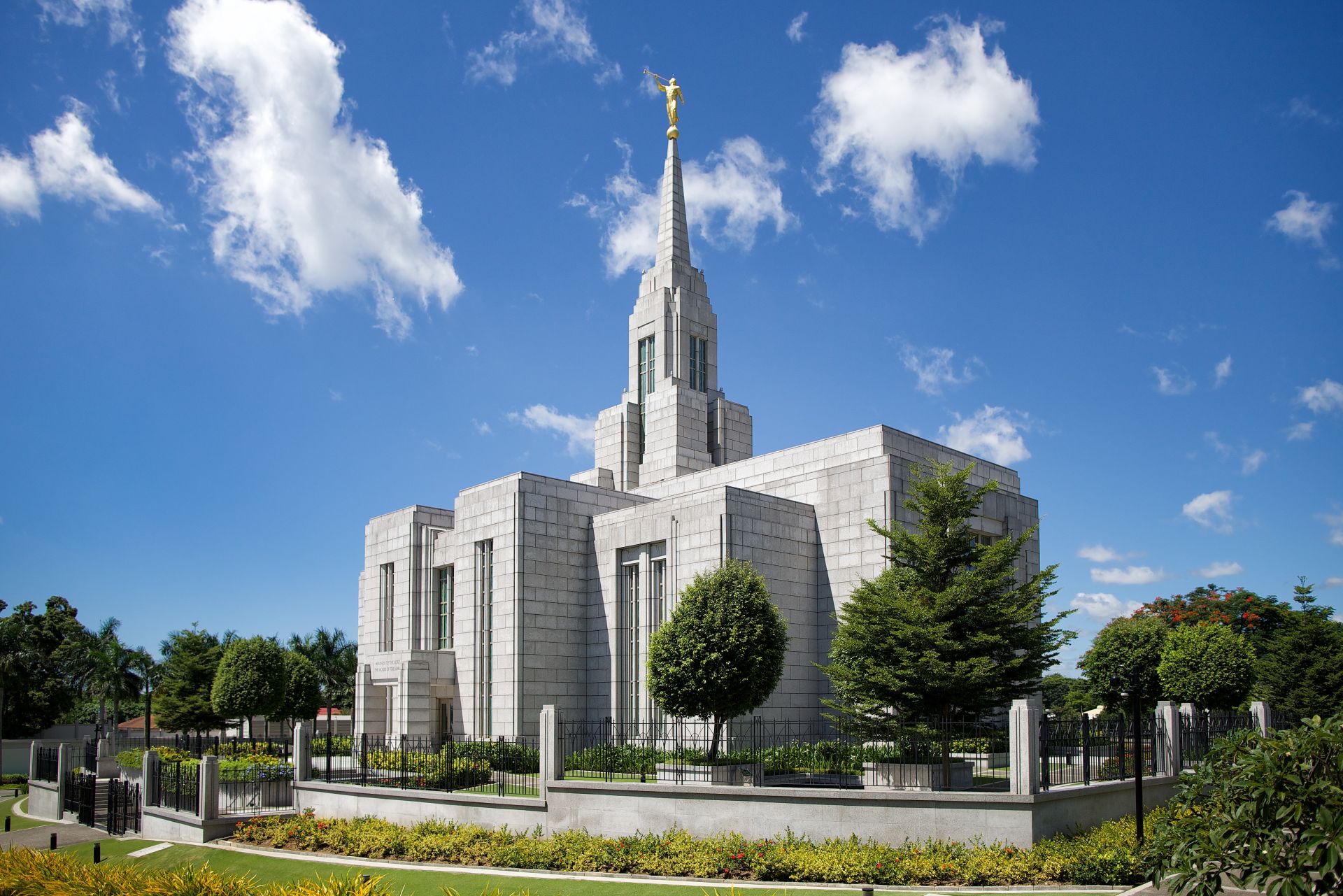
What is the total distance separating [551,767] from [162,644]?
152 ft

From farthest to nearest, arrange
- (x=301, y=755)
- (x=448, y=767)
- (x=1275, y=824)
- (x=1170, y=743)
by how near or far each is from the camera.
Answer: (x=301, y=755) → (x=448, y=767) → (x=1170, y=743) → (x=1275, y=824)

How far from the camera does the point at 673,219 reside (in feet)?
144

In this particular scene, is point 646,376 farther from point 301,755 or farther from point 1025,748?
point 1025,748

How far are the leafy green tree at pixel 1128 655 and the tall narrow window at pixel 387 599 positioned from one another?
28.4 m

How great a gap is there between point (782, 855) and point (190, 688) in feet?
122

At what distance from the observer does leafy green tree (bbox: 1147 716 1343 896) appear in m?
7.95

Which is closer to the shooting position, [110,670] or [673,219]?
[673,219]

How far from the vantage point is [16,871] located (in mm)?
15469

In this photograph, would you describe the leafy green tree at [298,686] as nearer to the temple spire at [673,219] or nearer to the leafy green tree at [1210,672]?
A: the temple spire at [673,219]

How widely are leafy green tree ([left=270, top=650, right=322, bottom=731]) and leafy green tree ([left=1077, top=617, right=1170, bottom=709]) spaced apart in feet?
119

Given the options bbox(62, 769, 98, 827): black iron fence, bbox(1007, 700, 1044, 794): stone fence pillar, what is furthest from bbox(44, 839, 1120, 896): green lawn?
bbox(62, 769, 98, 827): black iron fence

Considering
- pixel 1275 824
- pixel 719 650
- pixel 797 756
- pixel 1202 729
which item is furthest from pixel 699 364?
pixel 1275 824

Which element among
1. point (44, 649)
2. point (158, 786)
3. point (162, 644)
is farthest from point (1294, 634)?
point (44, 649)

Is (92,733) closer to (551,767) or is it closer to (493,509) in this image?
(493,509)
